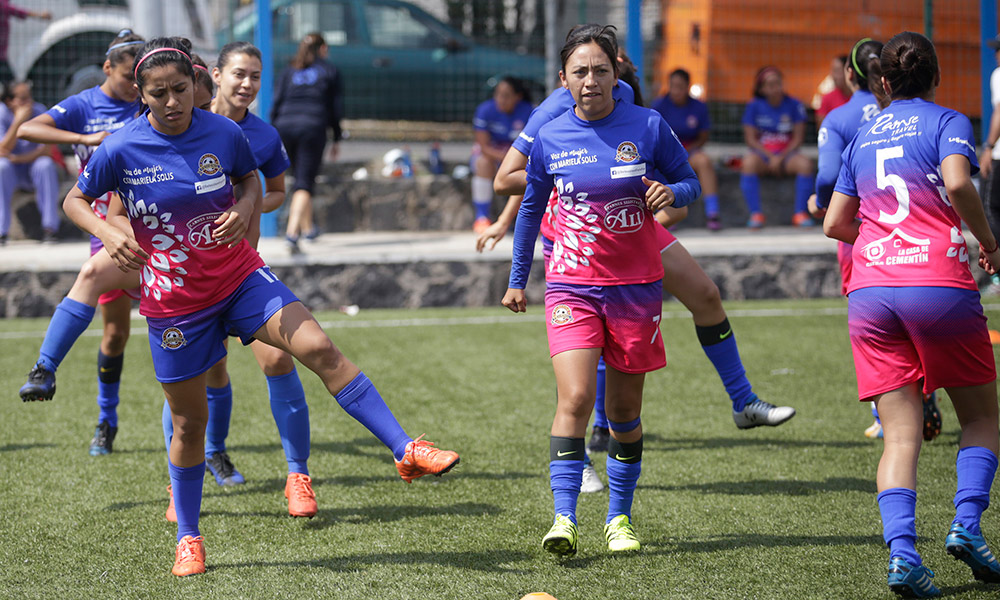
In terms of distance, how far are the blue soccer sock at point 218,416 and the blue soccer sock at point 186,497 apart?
991mm

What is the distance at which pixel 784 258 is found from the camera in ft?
33.3

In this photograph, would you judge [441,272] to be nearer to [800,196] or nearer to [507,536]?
[800,196]

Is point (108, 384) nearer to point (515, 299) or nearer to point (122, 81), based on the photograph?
point (122, 81)

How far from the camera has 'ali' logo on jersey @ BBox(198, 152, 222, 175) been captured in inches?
152

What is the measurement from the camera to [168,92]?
371cm

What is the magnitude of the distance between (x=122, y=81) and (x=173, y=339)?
6.87 feet

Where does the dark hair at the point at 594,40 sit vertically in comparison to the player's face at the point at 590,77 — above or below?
above

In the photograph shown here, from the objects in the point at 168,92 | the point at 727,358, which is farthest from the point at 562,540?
the point at 168,92

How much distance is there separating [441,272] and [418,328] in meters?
1.04

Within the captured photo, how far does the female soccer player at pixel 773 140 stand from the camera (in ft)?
37.3

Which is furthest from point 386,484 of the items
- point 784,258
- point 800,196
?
point 800,196

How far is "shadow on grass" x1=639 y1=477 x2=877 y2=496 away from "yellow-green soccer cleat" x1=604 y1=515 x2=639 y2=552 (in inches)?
32.3

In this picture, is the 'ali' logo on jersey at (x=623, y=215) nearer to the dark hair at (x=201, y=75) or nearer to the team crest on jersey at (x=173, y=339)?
the team crest on jersey at (x=173, y=339)

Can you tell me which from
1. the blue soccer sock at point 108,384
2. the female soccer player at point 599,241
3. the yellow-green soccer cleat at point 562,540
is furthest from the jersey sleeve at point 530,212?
the blue soccer sock at point 108,384
